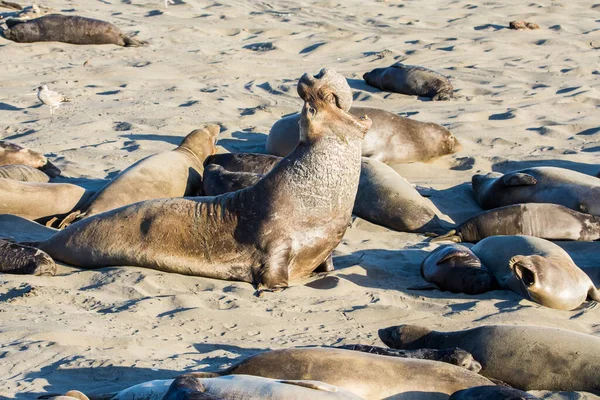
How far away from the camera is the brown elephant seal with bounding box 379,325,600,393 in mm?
4425

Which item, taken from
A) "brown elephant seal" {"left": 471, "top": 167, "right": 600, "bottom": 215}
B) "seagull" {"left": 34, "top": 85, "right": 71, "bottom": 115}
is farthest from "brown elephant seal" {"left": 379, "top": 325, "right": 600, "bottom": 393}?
"seagull" {"left": 34, "top": 85, "right": 71, "bottom": 115}

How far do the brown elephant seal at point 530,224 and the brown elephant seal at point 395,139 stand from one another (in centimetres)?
196

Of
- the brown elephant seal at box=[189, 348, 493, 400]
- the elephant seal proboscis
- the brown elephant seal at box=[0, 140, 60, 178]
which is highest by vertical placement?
the brown elephant seal at box=[189, 348, 493, 400]

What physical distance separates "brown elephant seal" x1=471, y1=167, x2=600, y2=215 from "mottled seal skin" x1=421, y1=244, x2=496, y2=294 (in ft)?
5.16

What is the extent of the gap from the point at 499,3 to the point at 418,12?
1.47 meters

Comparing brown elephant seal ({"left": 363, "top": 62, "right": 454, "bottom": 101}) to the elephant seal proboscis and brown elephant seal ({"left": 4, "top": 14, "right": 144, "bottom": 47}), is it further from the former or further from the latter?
brown elephant seal ({"left": 4, "top": 14, "right": 144, "bottom": 47})

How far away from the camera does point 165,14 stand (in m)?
15.7

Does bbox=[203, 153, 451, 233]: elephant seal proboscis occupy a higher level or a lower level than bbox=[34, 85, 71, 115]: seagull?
lower

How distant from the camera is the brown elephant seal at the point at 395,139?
9.12m

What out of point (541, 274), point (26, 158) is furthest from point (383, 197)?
point (26, 158)

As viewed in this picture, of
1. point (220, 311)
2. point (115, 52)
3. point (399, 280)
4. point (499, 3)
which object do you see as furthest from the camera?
point (499, 3)

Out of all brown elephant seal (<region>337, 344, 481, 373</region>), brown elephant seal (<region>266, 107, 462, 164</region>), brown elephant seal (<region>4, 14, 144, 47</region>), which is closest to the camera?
brown elephant seal (<region>337, 344, 481, 373</region>)

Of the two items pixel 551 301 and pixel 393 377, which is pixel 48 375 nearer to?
pixel 393 377

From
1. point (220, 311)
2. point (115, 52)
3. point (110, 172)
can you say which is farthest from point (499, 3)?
point (220, 311)
